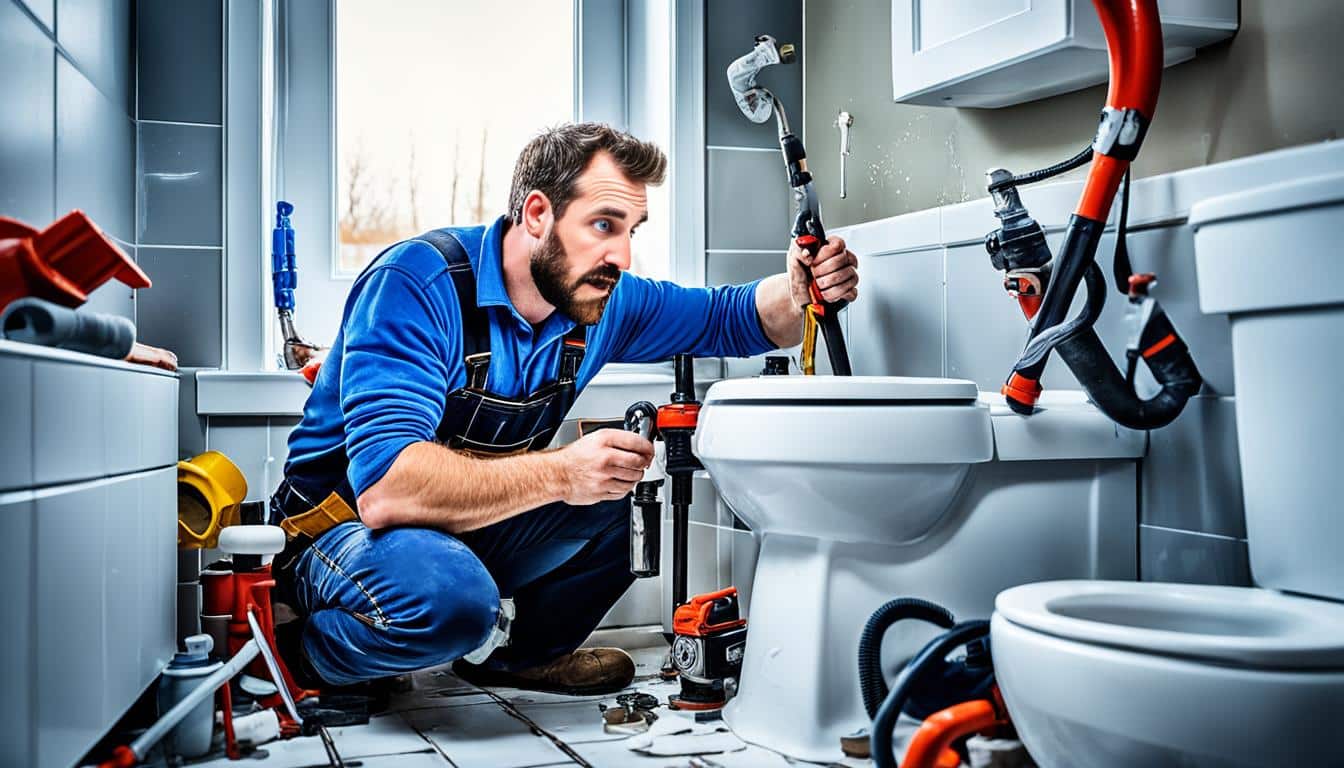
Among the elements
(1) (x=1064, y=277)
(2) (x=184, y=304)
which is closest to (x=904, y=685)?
(1) (x=1064, y=277)

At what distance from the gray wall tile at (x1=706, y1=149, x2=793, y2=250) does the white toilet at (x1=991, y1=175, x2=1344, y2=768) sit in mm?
1361

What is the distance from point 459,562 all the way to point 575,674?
15.5 inches

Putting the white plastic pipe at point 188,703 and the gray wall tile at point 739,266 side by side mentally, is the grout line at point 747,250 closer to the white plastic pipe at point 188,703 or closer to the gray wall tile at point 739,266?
the gray wall tile at point 739,266

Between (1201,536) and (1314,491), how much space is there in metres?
0.35

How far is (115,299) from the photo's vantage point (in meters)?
1.97

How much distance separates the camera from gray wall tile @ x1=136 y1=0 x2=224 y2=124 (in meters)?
2.17

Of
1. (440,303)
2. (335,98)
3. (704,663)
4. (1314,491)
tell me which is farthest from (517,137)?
(1314,491)

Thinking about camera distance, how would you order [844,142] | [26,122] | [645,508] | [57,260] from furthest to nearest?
[844,142] → [645,508] → [26,122] → [57,260]

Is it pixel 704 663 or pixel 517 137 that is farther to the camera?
pixel 517 137

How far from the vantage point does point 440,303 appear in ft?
5.82

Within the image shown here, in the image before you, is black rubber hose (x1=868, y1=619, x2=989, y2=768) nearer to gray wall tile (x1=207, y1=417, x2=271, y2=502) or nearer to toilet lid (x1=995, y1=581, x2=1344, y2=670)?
toilet lid (x1=995, y1=581, x2=1344, y2=670)

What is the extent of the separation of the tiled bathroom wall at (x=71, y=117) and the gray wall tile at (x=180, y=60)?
0.03 m

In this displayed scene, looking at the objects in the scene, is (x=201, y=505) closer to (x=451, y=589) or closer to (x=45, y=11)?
(x=451, y=589)

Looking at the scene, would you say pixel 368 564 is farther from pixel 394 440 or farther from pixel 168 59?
pixel 168 59
